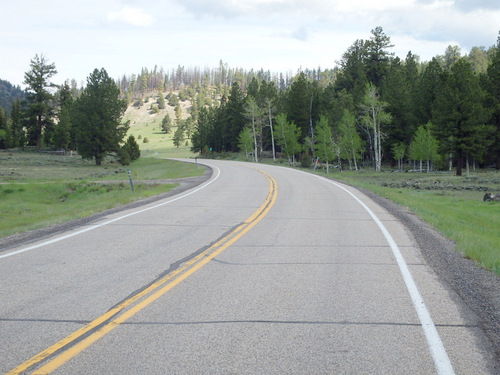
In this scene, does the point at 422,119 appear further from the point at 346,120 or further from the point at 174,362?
the point at 174,362

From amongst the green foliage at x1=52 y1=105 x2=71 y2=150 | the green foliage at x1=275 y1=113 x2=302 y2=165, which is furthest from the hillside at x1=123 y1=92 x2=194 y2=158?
the green foliage at x1=275 y1=113 x2=302 y2=165

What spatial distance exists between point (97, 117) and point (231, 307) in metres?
59.6

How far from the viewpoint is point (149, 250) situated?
789 centimetres

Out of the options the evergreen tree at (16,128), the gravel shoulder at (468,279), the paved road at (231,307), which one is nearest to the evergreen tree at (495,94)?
the gravel shoulder at (468,279)

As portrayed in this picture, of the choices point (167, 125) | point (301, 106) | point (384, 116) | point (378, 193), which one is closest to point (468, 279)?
point (378, 193)

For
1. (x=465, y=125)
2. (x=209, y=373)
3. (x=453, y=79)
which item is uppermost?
(x=453, y=79)

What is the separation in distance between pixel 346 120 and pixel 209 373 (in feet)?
183

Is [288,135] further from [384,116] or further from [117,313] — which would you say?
[117,313]

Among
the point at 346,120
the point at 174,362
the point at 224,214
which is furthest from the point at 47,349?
the point at 346,120

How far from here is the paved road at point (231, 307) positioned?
3682 mm

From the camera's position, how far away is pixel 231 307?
4.95 metres

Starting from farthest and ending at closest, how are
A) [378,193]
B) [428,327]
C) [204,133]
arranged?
[204,133]
[378,193]
[428,327]

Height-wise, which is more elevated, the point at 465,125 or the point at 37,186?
the point at 465,125

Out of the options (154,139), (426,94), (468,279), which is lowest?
(468,279)
